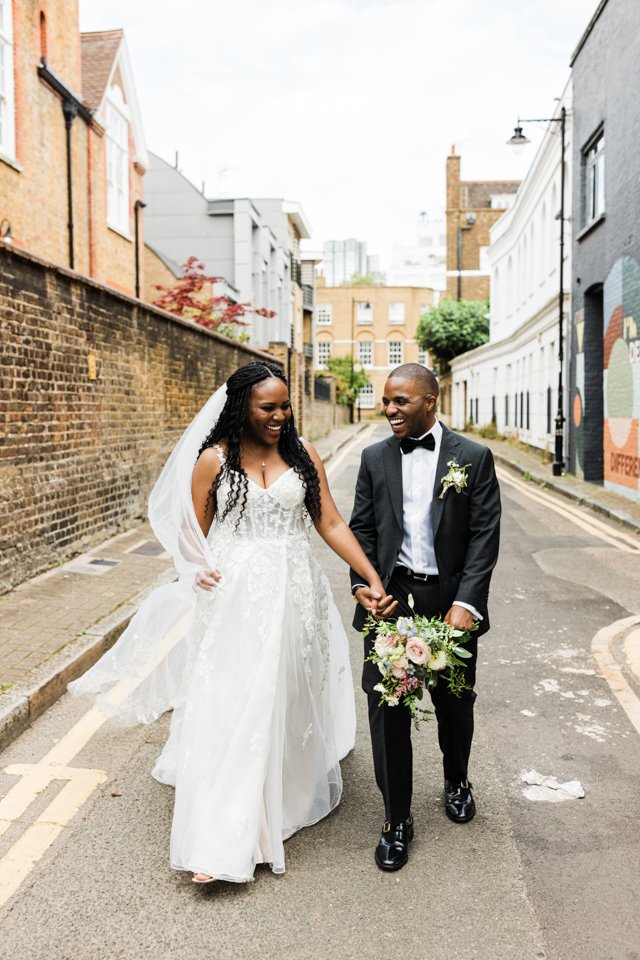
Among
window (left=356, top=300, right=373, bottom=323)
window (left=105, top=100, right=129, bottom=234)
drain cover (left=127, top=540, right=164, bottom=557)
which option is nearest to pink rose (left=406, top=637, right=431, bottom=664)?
drain cover (left=127, top=540, right=164, bottom=557)

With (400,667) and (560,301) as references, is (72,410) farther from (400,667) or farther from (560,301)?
(560,301)

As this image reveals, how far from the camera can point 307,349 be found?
4759cm

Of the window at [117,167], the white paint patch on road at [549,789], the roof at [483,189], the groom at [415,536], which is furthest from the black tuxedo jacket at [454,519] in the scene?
the roof at [483,189]

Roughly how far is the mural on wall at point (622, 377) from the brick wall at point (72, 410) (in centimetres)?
777

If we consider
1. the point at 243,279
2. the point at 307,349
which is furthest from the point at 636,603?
the point at 307,349

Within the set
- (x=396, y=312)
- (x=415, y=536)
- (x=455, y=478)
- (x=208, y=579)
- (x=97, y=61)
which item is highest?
(x=396, y=312)

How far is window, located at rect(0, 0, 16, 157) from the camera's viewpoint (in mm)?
12641

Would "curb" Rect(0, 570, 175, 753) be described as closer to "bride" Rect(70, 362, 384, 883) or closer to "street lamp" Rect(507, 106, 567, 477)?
"bride" Rect(70, 362, 384, 883)

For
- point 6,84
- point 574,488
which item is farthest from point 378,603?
point 574,488

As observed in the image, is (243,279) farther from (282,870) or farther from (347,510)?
(282,870)

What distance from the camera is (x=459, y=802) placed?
3.81 meters

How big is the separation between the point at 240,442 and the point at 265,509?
32cm

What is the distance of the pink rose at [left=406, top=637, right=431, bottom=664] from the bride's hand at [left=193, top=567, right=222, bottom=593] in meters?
0.88

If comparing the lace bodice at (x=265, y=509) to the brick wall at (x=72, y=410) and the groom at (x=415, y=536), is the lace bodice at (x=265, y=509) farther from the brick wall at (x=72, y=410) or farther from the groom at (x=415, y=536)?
the brick wall at (x=72, y=410)
